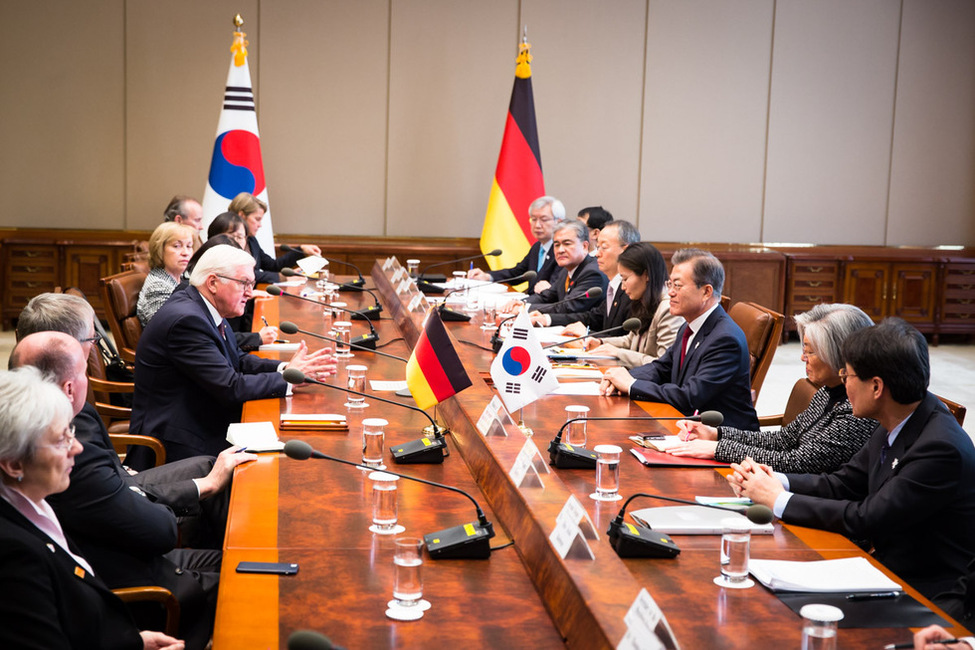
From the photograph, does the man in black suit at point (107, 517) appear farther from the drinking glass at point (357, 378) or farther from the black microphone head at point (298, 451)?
the drinking glass at point (357, 378)

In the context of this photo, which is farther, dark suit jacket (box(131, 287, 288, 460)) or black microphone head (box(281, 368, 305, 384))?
dark suit jacket (box(131, 287, 288, 460))

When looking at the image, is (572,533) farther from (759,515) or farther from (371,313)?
(371,313)

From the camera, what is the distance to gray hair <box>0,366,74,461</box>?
1.81 m

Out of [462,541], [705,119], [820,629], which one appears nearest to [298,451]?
[462,541]

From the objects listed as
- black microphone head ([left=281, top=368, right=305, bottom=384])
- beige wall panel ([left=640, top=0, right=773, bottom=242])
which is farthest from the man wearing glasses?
beige wall panel ([left=640, top=0, right=773, bottom=242])

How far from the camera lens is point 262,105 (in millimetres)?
8727

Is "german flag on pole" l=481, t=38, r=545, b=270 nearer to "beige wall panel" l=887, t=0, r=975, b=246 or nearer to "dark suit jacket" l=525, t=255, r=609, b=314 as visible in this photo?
"dark suit jacket" l=525, t=255, r=609, b=314

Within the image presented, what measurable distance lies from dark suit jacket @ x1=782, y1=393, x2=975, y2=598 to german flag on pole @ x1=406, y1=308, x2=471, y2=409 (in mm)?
1019

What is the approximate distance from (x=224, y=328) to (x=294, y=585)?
1.98 m

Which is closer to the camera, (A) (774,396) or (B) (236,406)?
(B) (236,406)

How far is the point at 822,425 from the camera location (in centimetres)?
295

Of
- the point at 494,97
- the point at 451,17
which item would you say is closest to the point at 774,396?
the point at 494,97

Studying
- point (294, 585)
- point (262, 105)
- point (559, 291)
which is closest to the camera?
point (294, 585)

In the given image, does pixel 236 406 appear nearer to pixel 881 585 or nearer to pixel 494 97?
pixel 881 585
